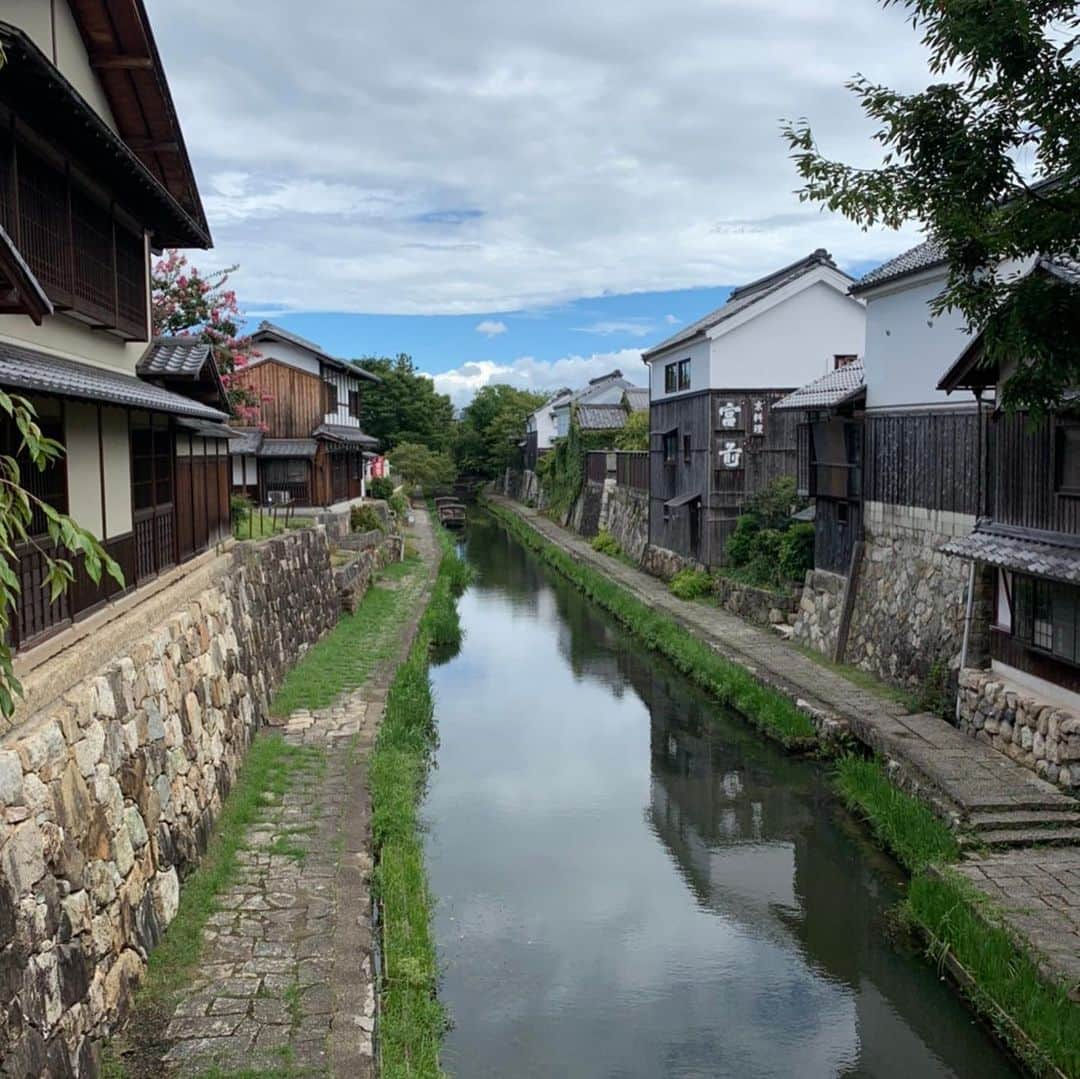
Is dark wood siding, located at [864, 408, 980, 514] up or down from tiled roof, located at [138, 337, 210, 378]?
down

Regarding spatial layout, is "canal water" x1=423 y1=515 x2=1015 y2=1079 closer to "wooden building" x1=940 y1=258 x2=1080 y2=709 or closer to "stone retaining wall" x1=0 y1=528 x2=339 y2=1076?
"stone retaining wall" x1=0 y1=528 x2=339 y2=1076

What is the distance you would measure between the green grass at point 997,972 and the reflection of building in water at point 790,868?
407mm

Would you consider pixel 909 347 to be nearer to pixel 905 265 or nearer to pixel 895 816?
pixel 905 265

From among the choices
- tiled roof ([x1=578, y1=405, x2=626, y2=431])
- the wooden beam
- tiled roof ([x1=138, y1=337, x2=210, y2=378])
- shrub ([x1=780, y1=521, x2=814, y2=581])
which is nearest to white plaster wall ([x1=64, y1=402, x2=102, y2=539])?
tiled roof ([x1=138, y1=337, x2=210, y2=378])

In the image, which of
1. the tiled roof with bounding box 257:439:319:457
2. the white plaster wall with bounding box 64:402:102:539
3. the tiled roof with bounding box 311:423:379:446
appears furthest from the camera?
the tiled roof with bounding box 311:423:379:446

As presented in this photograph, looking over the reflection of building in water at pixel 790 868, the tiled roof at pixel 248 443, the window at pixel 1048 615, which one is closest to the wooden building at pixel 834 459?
the reflection of building in water at pixel 790 868

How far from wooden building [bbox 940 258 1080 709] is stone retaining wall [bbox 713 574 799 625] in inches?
313

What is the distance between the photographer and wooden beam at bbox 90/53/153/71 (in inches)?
497

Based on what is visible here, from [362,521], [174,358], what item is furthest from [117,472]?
[362,521]

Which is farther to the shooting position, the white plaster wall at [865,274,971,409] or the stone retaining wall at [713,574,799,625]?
the stone retaining wall at [713,574,799,625]

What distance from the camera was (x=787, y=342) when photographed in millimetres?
25719

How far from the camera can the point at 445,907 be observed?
1075 centimetres

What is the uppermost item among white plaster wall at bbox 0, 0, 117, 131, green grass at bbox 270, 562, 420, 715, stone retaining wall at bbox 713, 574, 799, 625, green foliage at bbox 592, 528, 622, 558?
white plaster wall at bbox 0, 0, 117, 131

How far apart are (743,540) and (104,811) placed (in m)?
19.5
